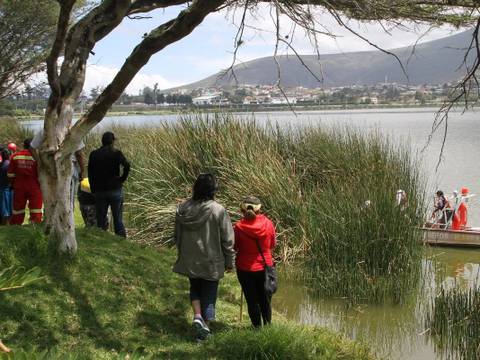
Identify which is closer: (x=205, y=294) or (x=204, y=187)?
(x=204, y=187)

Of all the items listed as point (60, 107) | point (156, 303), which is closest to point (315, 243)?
point (156, 303)

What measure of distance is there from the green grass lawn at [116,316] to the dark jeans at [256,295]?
0.15 m

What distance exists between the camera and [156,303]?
18.9 feet

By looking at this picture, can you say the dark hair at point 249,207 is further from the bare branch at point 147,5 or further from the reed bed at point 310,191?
the reed bed at point 310,191

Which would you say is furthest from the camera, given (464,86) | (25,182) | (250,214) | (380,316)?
(25,182)

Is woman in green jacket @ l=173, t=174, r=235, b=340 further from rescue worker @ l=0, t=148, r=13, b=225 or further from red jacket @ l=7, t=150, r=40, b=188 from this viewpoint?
rescue worker @ l=0, t=148, r=13, b=225

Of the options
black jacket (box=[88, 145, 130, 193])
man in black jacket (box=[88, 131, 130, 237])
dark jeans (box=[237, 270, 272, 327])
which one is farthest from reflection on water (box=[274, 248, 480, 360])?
black jacket (box=[88, 145, 130, 193])

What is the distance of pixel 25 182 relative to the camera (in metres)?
8.05

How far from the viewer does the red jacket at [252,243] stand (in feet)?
16.7

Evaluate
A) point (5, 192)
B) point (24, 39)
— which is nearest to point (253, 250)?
point (5, 192)

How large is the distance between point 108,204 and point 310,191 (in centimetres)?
422

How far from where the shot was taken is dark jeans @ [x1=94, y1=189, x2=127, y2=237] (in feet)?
25.1

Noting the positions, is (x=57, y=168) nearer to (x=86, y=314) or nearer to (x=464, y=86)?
(x=86, y=314)

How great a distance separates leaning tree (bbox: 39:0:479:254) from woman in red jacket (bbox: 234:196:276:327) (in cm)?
152
